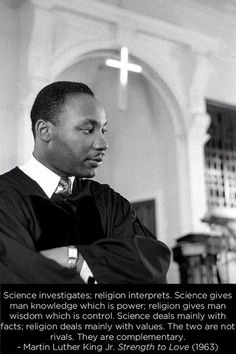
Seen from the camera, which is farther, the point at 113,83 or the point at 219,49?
the point at 113,83

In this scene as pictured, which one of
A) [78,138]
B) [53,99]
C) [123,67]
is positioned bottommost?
[78,138]

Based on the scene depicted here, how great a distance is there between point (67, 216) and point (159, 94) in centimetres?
693

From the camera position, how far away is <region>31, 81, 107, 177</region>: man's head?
1.74 metres

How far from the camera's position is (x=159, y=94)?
8500 millimetres

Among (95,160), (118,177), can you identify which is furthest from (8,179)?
(118,177)

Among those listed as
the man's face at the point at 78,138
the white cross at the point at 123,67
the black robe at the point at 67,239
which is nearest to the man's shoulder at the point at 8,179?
the black robe at the point at 67,239

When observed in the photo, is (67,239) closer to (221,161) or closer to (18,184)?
(18,184)

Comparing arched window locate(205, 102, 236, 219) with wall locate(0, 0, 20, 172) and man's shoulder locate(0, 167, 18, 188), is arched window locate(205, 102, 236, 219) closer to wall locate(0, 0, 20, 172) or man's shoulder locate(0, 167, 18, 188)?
wall locate(0, 0, 20, 172)

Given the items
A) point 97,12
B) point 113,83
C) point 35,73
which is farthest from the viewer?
point 113,83
